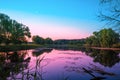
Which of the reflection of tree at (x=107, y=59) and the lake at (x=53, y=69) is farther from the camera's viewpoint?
the reflection of tree at (x=107, y=59)

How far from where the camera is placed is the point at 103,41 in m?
92.9

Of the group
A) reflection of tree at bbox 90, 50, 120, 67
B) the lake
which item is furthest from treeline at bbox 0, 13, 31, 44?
the lake

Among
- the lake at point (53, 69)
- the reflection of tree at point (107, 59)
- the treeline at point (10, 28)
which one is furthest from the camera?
the treeline at point (10, 28)

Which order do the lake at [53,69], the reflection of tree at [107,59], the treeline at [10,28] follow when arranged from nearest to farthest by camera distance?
1. the lake at [53,69]
2. the reflection of tree at [107,59]
3. the treeline at [10,28]

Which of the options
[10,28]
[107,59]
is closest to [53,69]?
[107,59]

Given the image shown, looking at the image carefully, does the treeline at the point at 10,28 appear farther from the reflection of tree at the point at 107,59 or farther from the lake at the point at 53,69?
the lake at the point at 53,69

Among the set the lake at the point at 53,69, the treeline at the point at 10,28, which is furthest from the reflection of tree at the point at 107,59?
the treeline at the point at 10,28

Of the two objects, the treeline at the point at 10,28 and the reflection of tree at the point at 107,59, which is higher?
the treeline at the point at 10,28

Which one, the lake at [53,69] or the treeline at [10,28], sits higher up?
the treeline at [10,28]

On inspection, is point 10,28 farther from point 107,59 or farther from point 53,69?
point 53,69

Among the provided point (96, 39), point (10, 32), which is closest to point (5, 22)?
point (10, 32)

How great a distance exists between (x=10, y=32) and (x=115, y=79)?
71.8m

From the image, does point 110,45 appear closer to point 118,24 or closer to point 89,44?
point 89,44

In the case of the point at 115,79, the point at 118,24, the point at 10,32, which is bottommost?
the point at 115,79
